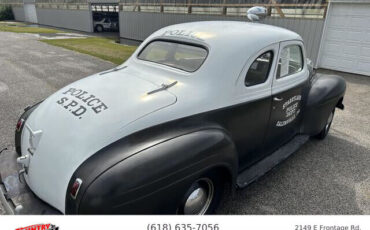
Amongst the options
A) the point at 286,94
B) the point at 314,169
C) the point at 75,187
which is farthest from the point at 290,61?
the point at 75,187

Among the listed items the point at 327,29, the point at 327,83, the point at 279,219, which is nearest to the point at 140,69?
the point at 279,219

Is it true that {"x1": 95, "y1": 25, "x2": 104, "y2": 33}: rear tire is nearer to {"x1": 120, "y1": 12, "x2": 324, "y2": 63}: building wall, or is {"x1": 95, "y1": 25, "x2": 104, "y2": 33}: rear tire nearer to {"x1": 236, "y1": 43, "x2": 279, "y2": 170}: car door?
{"x1": 120, "y1": 12, "x2": 324, "y2": 63}: building wall

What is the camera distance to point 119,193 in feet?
6.10

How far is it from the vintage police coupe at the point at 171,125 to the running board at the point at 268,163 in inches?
0.7

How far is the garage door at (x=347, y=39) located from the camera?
916cm

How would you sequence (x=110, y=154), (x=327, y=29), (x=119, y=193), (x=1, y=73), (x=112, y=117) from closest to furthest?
(x=119, y=193), (x=110, y=154), (x=112, y=117), (x=1, y=73), (x=327, y=29)

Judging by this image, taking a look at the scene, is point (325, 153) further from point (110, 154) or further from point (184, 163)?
point (110, 154)

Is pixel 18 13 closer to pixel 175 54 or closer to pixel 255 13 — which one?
pixel 255 13

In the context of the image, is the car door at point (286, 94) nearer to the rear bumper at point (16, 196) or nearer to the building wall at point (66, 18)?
the rear bumper at point (16, 196)

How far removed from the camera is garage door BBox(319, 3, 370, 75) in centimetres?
916

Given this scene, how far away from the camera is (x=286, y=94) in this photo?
11.1 feet

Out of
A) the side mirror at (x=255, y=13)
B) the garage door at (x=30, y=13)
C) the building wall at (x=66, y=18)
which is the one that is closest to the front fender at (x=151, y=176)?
the side mirror at (x=255, y=13)

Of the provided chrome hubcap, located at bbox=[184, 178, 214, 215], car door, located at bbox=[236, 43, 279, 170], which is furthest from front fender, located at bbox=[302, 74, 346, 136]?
chrome hubcap, located at bbox=[184, 178, 214, 215]

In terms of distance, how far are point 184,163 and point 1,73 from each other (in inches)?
373
